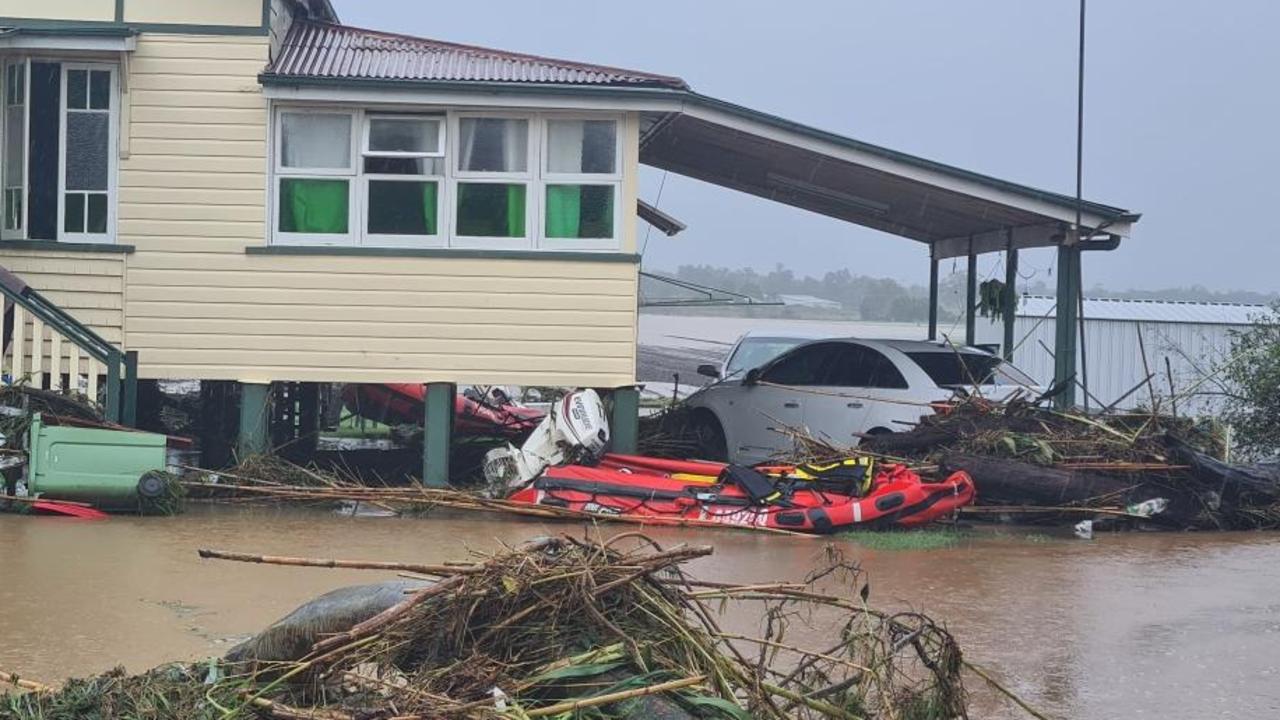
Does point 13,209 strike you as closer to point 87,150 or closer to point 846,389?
point 87,150

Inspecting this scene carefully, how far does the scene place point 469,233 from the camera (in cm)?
1393

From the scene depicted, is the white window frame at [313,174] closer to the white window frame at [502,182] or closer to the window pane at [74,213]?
the white window frame at [502,182]

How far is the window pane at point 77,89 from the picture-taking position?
13.9m

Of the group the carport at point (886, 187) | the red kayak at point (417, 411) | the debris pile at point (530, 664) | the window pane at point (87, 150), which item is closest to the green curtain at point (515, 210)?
the carport at point (886, 187)

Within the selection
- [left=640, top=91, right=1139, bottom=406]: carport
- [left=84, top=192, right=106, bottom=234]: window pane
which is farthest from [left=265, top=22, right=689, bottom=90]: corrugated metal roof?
[left=84, top=192, right=106, bottom=234]: window pane

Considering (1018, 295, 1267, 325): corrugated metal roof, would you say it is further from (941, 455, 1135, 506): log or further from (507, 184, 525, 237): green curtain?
(507, 184, 525, 237): green curtain

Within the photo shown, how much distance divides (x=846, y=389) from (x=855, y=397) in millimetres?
230

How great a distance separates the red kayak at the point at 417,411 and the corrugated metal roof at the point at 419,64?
369 centimetres

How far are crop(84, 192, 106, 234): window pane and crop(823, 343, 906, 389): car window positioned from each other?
271 inches

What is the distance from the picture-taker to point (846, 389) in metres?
15.0

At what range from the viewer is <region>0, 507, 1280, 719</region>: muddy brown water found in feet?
23.4

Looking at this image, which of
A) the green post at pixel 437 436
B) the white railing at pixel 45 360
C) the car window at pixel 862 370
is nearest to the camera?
the white railing at pixel 45 360

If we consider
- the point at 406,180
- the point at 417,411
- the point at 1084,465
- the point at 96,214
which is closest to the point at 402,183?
the point at 406,180

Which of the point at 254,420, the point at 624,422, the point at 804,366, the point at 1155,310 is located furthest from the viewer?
the point at 1155,310
